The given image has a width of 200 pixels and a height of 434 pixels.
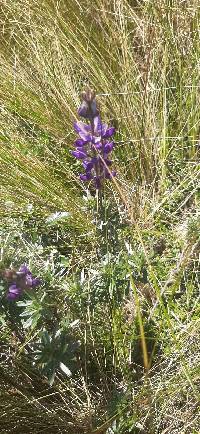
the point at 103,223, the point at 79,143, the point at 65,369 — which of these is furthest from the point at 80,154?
the point at 65,369

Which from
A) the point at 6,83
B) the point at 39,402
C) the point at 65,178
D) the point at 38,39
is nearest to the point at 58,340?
the point at 39,402

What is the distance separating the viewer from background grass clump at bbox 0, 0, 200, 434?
1319 mm

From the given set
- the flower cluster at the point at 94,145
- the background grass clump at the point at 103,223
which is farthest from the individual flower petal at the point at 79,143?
the background grass clump at the point at 103,223

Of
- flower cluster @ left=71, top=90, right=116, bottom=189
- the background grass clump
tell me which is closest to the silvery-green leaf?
the background grass clump

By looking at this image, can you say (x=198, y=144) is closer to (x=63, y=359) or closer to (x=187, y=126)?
(x=187, y=126)

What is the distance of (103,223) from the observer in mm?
1482

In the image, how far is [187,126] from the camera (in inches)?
76.6

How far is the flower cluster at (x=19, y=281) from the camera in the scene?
118 centimetres

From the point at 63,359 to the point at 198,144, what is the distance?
34.8 inches

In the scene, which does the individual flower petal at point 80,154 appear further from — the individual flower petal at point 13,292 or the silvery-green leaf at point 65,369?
the silvery-green leaf at point 65,369

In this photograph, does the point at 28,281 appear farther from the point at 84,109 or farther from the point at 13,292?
the point at 84,109

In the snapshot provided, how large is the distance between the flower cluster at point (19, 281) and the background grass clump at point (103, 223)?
0.03 meters

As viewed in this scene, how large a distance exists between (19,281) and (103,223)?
348mm

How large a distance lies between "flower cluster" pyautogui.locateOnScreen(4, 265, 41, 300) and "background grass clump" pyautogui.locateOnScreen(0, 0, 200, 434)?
0.03 metres
